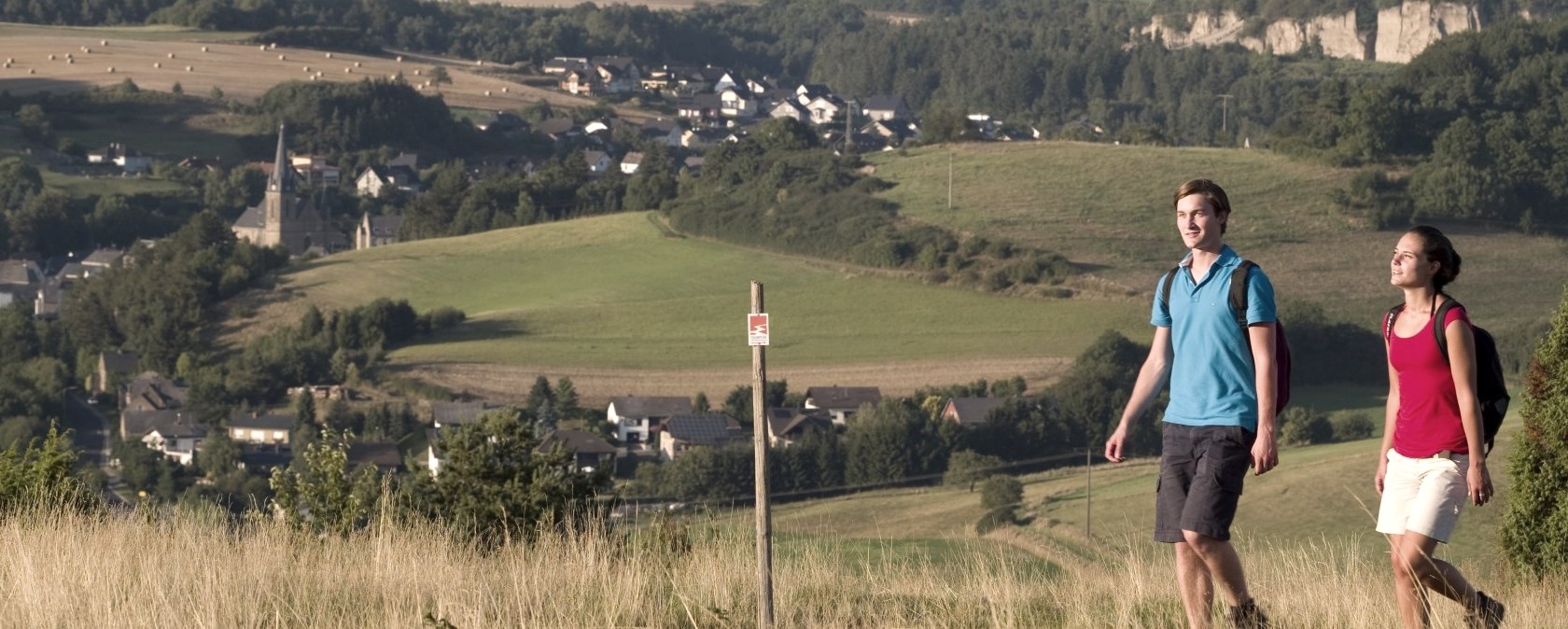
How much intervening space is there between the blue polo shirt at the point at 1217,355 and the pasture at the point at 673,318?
37.4 m

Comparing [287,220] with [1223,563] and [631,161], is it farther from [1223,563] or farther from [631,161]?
[1223,563]

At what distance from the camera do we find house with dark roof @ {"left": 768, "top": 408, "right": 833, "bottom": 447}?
39188 millimetres

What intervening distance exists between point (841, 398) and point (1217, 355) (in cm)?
3633

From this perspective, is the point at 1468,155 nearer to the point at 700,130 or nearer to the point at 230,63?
the point at 700,130

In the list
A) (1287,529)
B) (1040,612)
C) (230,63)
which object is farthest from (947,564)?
(230,63)

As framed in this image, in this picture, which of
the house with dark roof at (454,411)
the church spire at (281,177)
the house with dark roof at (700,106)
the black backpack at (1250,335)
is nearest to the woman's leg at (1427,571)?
the black backpack at (1250,335)

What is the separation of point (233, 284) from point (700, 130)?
6389cm

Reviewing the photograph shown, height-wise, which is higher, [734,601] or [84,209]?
[734,601]

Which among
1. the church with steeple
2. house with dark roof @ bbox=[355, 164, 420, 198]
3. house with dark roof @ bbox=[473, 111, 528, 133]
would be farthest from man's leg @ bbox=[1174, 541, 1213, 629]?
house with dark roof @ bbox=[473, 111, 528, 133]

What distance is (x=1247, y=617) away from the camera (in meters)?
5.32

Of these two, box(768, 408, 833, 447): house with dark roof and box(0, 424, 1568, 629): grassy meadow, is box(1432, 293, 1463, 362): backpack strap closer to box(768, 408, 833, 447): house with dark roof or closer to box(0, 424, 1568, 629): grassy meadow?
box(0, 424, 1568, 629): grassy meadow

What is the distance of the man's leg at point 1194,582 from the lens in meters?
5.31

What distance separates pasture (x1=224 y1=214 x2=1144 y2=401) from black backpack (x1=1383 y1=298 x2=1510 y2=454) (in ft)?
123

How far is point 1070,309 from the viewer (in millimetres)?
48219
